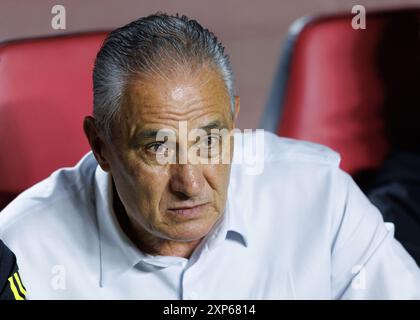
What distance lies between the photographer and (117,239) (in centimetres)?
108

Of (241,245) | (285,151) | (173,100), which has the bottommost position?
(241,245)

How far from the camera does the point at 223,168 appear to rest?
983mm

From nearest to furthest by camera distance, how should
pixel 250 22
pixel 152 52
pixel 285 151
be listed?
pixel 152 52, pixel 285 151, pixel 250 22

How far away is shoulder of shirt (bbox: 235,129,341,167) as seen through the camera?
3.80 feet

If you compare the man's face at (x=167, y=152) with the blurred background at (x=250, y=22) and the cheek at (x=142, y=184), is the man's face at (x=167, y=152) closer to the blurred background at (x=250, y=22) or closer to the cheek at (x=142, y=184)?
the cheek at (x=142, y=184)

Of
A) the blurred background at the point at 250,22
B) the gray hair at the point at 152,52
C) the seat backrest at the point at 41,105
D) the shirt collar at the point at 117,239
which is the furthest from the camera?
the blurred background at the point at 250,22

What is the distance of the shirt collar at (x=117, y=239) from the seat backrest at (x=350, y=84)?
1.76 feet

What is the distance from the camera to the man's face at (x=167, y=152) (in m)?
0.94

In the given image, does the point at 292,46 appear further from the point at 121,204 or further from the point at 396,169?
the point at 121,204

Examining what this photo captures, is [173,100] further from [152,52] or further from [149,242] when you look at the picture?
[149,242]

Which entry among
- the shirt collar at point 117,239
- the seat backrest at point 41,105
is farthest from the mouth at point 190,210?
the seat backrest at point 41,105

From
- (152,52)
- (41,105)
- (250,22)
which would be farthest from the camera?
(250,22)

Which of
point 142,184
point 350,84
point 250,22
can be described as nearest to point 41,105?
point 142,184

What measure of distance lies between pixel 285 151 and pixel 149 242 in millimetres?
231
